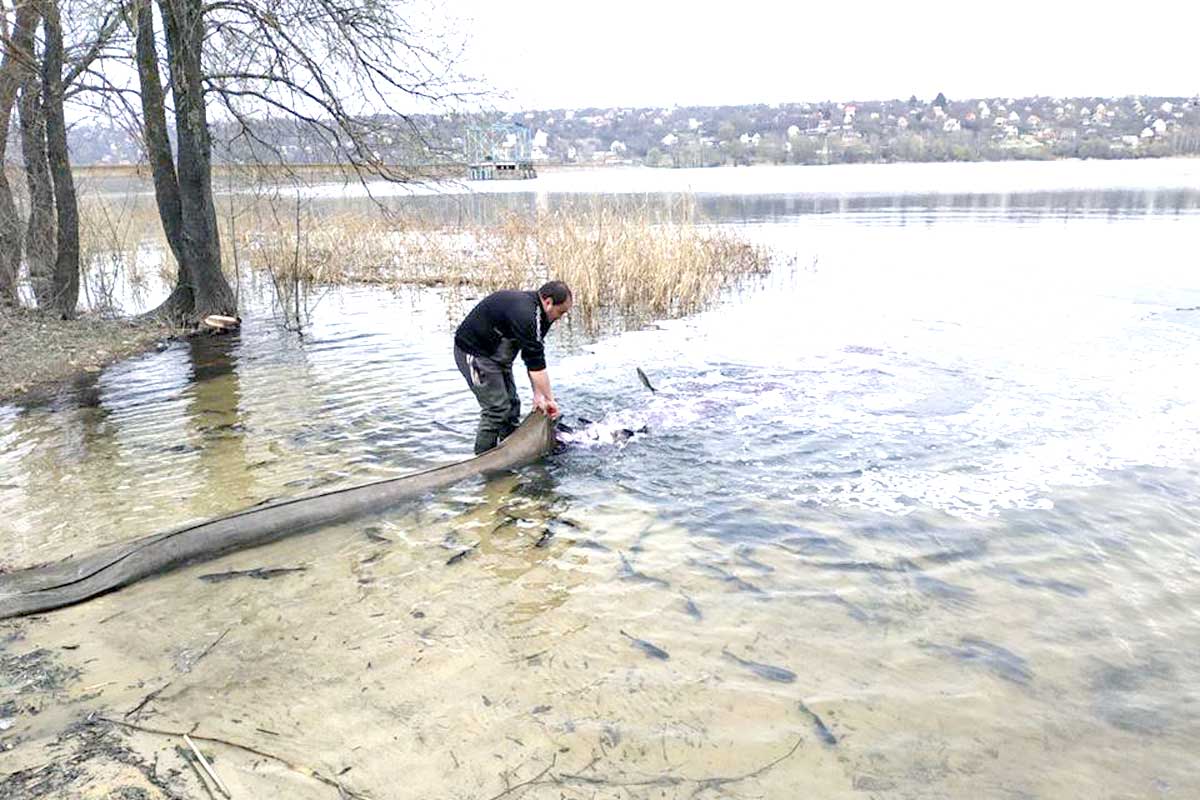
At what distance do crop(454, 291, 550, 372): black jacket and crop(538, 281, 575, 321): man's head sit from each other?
7cm

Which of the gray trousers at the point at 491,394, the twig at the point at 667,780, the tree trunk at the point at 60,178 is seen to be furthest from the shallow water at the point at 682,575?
the tree trunk at the point at 60,178

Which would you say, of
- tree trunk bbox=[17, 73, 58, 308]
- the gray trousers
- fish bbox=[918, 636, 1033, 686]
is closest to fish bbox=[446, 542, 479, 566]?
the gray trousers

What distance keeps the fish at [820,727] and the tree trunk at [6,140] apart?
1131 cm

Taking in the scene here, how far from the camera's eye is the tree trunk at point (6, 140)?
416 inches

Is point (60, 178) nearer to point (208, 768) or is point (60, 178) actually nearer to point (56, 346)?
point (56, 346)

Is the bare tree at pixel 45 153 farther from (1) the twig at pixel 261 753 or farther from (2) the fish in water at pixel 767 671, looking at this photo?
(2) the fish in water at pixel 767 671

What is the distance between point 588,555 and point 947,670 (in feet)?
6.98

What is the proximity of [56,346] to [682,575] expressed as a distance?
9.79 metres

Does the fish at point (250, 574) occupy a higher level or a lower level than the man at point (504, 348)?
lower

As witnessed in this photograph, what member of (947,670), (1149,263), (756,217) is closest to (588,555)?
(947,670)

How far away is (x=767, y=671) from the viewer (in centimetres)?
385

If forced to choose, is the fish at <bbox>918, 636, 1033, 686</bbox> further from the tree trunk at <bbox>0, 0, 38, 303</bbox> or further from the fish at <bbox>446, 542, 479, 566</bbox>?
the tree trunk at <bbox>0, 0, 38, 303</bbox>

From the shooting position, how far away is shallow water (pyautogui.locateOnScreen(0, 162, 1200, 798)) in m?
3.31

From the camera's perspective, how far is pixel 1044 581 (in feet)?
15.5
